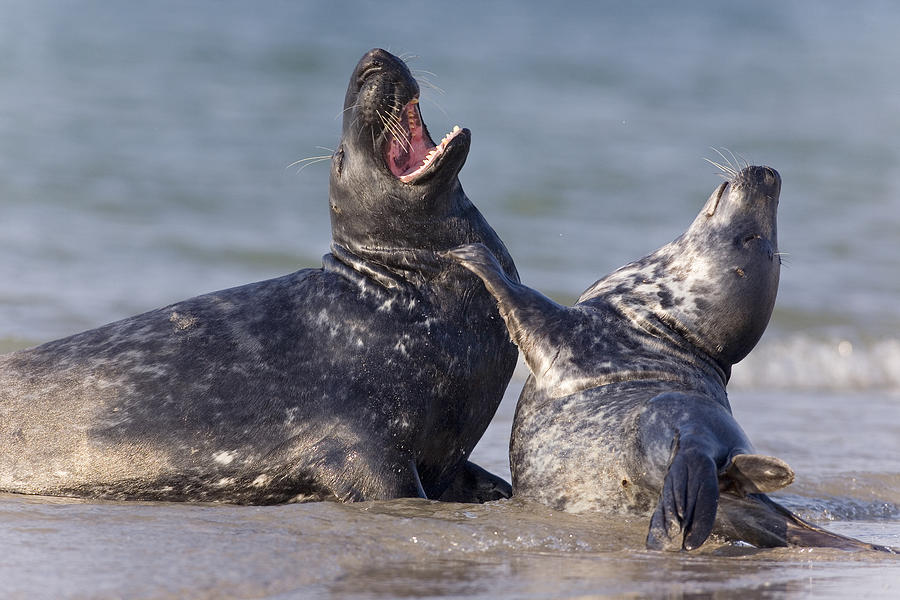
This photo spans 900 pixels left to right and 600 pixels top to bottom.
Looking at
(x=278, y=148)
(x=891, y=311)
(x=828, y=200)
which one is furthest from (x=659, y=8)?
(x=891, y=311)

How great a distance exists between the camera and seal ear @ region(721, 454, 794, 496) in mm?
3980

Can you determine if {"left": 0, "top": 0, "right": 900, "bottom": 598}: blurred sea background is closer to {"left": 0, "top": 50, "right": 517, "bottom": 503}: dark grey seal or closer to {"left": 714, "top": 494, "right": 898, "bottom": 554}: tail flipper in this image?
{"left": 714, "top": 494, "right": 898, "bottom": 554}: tail flipper

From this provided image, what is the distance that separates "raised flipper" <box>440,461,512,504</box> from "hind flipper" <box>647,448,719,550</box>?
149 cm

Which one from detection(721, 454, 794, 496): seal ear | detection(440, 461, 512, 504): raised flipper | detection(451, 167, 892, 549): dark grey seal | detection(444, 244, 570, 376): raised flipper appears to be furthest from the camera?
detection(440, 461, 512, 504): raised flipper

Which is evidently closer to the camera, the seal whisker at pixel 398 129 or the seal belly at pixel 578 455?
the seal belly at pixel 578 455

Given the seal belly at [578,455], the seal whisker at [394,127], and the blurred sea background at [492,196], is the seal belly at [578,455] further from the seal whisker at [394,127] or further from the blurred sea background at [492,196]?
the seal whisker at [394,127]

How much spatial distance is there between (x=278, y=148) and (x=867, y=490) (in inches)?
510

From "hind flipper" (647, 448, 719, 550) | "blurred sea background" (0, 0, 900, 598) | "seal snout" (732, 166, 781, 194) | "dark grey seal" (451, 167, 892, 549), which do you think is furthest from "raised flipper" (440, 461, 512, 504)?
"seal snout" (732, 166, 781, 194)

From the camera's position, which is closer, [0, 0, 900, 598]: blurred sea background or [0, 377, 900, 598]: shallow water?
[0, 377, 900, 598]: shallow water

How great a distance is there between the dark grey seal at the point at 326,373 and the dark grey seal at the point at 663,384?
1.18 feet

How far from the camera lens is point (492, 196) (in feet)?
52.5

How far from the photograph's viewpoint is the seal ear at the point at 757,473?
3.98m

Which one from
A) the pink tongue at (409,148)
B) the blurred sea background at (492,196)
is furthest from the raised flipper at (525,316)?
the pink tongue at (409,148)

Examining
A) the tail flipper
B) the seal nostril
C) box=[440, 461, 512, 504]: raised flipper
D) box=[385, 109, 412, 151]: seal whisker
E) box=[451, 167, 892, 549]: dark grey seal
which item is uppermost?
the seal nostril
